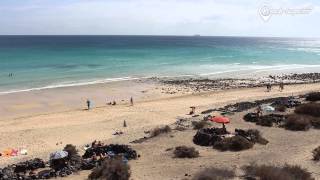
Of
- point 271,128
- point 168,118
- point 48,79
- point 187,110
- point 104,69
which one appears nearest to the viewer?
point 271,128

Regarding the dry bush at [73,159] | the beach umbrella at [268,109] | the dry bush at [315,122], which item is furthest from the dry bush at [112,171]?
the beach umbrella at [268,109]

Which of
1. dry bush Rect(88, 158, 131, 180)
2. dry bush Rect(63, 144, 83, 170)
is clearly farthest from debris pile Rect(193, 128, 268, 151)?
dry bush Rect(63, 144, 83, 170)

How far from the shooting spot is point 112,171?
53.0 feet

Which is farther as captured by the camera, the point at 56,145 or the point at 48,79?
the point at 48,79

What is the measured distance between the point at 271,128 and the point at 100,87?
93.3 ft

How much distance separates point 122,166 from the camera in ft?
53.7

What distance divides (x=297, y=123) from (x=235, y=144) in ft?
16.9

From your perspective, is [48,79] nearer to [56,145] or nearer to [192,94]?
[192,94]

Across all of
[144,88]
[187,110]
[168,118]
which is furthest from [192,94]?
[168,118]

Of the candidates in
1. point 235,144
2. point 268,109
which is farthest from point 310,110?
point 235,144

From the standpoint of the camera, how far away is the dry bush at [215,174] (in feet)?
49.9

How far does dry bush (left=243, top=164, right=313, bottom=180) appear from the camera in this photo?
48.8 feet

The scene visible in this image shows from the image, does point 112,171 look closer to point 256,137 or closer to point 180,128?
point 256,137

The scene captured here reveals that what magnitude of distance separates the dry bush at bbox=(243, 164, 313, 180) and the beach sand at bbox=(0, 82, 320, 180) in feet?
3.40
